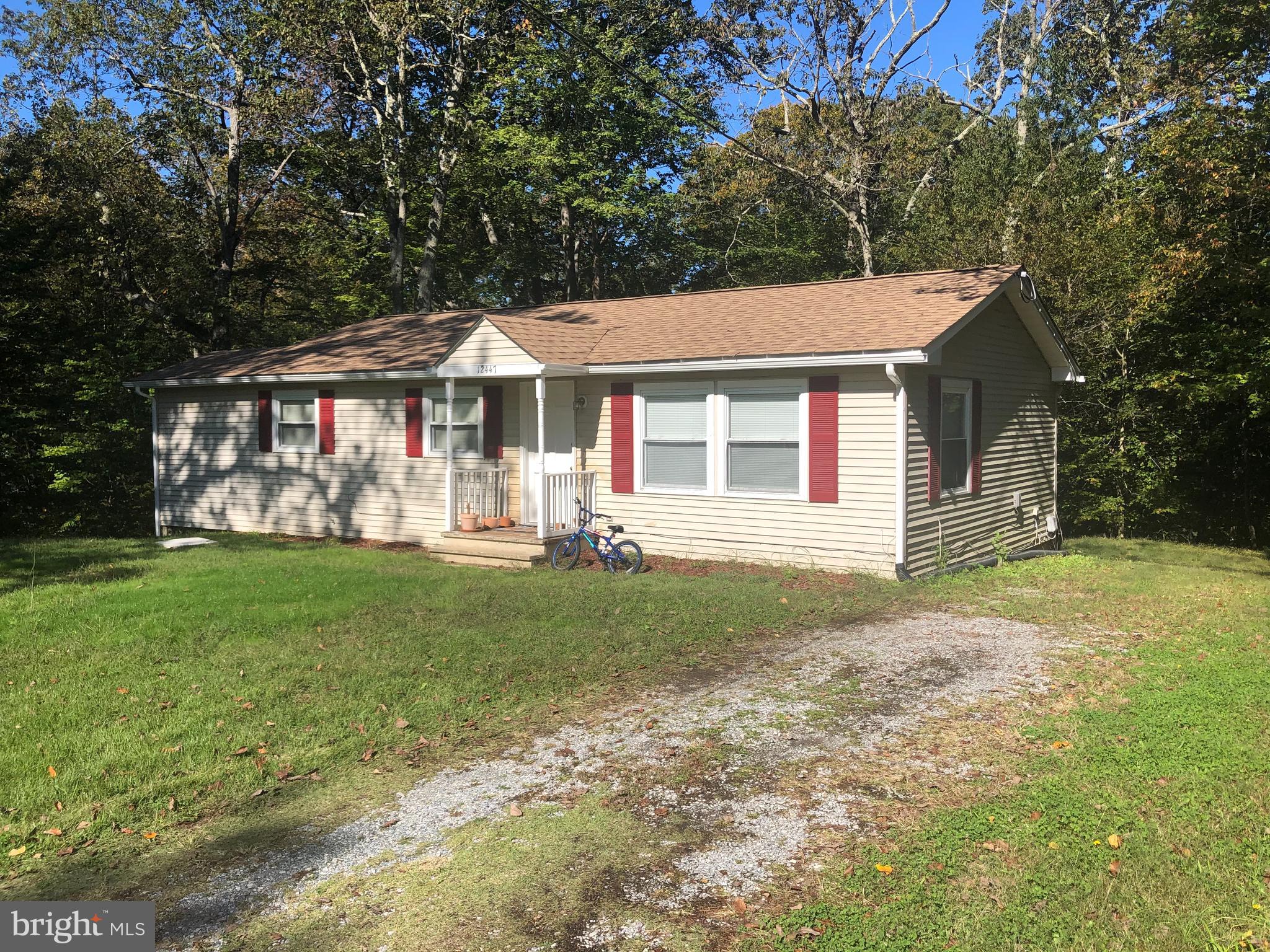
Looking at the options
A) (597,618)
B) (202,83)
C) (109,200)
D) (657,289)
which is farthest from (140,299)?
(597,618)

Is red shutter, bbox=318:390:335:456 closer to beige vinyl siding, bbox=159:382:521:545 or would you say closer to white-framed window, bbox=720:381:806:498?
beige vinyl siding, bbox=159:382:521:545

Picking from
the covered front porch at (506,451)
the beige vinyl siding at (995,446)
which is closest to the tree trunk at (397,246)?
the covered front porch at (506,451)

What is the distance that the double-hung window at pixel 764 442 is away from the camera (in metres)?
11.9

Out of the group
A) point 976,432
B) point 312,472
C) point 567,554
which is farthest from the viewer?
point 312,472

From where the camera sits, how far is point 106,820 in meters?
4.48

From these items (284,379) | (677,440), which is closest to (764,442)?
(677,440)

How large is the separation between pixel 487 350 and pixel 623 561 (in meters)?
3.69

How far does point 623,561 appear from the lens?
39.1 ft

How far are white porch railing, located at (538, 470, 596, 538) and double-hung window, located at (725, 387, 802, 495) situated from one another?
2270 millimetres

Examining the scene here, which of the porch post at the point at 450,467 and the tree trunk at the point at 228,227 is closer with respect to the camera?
the porch post at the point at 450,467

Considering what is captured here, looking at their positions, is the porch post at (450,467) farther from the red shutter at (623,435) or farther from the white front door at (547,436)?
the red shutter at (623,435)

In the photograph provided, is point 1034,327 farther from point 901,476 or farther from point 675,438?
point 675,438

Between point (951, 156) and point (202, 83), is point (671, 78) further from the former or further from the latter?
point (202, 83)

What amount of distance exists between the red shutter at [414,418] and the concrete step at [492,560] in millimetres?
2002
